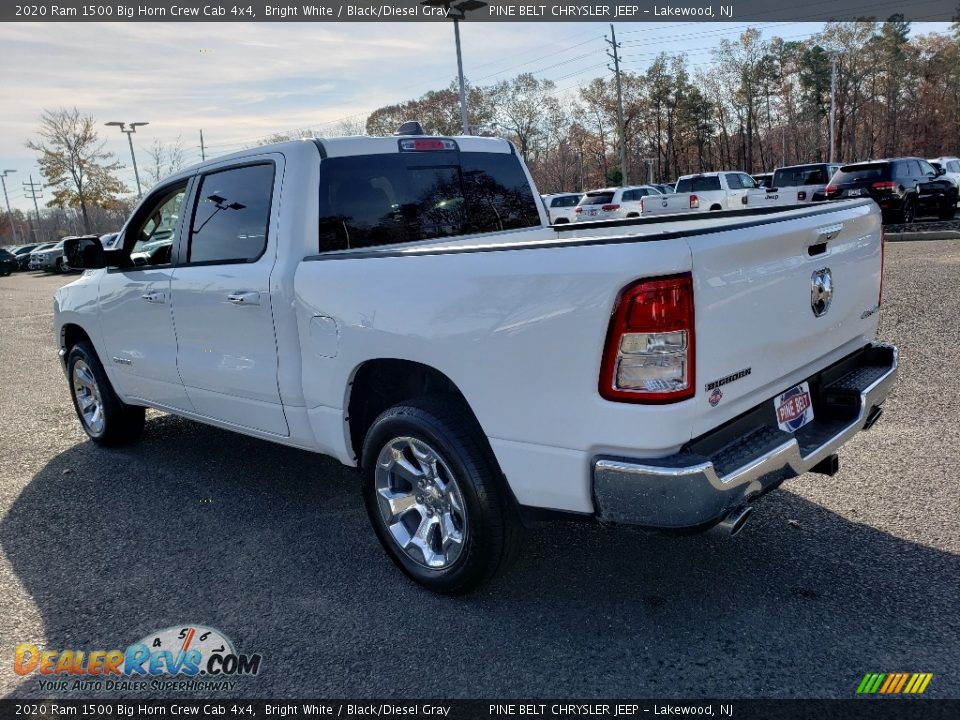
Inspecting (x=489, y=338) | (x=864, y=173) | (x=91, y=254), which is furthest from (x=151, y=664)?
(x=864, y=173)

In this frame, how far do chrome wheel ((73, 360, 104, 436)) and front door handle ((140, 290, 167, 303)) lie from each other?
1.35 metres

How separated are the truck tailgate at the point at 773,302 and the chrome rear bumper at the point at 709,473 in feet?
0.35

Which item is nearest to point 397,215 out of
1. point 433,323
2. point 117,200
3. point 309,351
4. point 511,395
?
point 309,351

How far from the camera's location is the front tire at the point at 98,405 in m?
5.64

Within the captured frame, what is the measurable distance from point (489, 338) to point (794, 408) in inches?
52.2

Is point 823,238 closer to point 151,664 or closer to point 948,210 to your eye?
point 151,664

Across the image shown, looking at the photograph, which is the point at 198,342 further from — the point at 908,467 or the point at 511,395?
the point at 908,467

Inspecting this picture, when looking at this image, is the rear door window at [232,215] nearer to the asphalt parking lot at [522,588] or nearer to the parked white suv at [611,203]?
the asphalt parking lot at [522,588]

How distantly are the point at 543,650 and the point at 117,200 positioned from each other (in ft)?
174

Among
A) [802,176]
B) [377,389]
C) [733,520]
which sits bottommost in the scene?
[733,520]

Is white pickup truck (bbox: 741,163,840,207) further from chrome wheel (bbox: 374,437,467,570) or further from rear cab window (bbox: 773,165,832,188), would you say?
chrome wheel (bbox: 374,437,467,570)

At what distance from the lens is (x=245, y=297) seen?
3.85 m

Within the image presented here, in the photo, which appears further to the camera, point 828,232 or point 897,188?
point 897,188

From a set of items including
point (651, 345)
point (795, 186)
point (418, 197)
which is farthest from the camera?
point (795, 186)
